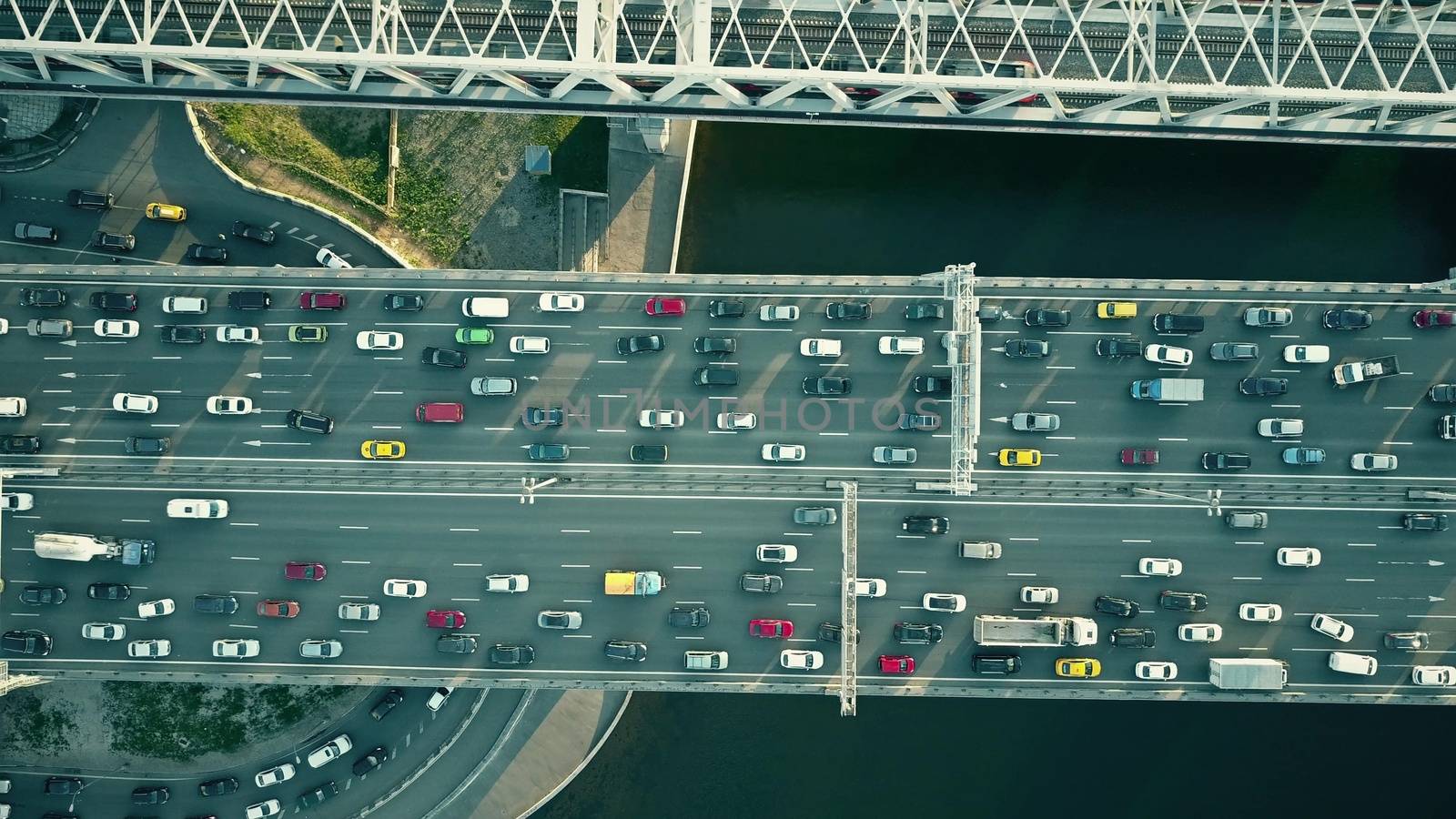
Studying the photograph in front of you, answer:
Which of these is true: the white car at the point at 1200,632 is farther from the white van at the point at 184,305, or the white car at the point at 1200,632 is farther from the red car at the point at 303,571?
the white van at the point at 184,305

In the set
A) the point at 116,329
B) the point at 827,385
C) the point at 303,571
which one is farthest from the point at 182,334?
the point at 827,385

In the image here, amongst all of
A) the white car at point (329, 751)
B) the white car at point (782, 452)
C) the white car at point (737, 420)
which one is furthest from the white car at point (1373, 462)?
the white car at point (329, 751)

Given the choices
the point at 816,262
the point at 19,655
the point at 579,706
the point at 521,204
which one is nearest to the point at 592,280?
the point at 521,204

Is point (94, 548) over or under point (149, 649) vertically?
over

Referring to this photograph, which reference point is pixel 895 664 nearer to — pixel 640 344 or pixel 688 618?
pixel 688 618

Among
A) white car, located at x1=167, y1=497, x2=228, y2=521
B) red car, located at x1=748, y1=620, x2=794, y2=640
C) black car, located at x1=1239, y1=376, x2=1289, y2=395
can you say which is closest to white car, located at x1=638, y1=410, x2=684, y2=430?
red car, located at x1=748, y1=620, x2=794, y2=640
